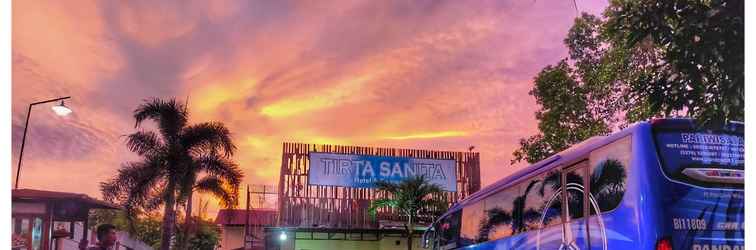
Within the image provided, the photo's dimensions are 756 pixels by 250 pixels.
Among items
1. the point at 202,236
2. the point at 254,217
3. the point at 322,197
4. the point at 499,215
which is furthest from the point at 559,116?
the point at 202,236

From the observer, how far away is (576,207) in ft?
18.5

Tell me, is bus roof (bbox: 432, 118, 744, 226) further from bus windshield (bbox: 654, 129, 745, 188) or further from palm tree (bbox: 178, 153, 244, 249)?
palm tree (bbox: 178, 153, 244, 249)

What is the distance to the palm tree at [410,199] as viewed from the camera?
22.8 metres

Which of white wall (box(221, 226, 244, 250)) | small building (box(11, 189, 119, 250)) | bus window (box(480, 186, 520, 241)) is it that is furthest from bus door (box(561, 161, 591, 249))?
white wall (box(221, 226, 244, 250))

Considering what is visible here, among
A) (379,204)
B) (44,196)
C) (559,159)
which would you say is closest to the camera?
(559,159)

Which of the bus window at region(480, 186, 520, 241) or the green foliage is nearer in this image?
the bus window at region(480, 186, 520, 241)

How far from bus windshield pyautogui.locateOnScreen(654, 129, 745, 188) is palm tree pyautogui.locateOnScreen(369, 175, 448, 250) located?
58.2ft

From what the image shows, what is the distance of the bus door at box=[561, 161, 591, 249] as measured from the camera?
17.8 ft

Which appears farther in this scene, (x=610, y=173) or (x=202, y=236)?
(x=202, y=236)

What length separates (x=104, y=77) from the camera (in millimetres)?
8977

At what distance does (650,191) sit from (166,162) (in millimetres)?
14373

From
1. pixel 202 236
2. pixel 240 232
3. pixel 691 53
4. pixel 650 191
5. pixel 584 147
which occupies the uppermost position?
pixel 691 53

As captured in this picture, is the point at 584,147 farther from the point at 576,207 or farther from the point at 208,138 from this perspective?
the point at 208,138

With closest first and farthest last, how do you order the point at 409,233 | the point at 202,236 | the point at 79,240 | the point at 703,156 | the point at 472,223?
1. the point at 703,156
2. the point at 472,223
3. the point at 79,240
4. the point at 409,233
5. the point at 202,236
